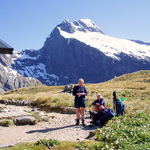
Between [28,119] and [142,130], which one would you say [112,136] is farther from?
[28,119]

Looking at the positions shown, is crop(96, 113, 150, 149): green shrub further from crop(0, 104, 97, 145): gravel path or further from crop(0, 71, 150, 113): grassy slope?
crop(0, 71, 150, 113): grassy slope

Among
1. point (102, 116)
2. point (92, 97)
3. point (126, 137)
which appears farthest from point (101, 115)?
point (92, 97)

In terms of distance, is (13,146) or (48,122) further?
(48,122)

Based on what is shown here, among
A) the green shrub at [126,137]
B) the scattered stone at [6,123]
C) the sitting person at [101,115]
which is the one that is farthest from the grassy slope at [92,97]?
the scattered stone at [6,123]

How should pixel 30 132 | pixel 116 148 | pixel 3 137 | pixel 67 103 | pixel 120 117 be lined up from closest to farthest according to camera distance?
pixel 116 148
pixel 3 137
pixel 30 132
pixel 120 117
pixel 67 103

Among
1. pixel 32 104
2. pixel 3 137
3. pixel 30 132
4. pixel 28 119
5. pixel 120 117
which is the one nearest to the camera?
pixel 3 137

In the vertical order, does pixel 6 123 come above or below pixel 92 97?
A: below

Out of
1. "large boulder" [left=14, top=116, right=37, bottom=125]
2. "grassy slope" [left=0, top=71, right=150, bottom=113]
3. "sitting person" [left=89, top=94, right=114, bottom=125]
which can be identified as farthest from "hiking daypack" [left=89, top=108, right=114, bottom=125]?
"large boulder" [left=14, top=116, right=37, bottom=125]

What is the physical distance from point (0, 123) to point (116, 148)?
667cm

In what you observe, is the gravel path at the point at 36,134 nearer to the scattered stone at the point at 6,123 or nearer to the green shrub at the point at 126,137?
the scattered stone at the point at 6,123

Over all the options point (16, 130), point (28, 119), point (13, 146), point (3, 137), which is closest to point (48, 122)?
point (28, 119)

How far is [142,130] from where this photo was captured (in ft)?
22.7

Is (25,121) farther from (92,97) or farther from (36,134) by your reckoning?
(92,97)

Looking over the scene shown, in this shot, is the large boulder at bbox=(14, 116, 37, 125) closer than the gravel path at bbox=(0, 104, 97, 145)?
No
